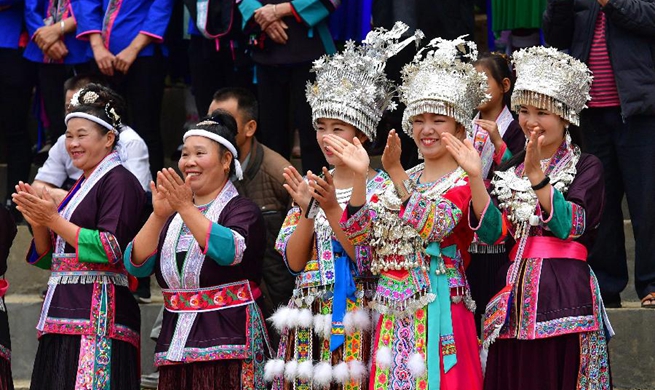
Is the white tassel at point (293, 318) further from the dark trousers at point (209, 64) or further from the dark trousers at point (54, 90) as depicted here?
the dark trousers at point (54, 90)

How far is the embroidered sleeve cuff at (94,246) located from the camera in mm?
5730

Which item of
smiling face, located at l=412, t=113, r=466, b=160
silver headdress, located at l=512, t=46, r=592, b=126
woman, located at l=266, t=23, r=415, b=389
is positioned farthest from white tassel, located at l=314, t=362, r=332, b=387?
silver headdress, located at l=512, t=46, r=592, b=126

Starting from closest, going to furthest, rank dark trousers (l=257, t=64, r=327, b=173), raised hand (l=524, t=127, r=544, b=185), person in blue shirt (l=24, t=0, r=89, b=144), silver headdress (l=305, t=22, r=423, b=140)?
raised hand (l=524, t=127, r=544, b=185) < silver headdress (l=305, t=22, r=423, b=140) < dark trousers (l=257, t=64, r=327, b=173) < person in blue shirt (l=24, t=0, r=89, b=144)

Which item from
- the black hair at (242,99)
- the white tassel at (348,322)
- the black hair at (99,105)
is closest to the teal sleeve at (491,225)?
the white tassel at (348,322)

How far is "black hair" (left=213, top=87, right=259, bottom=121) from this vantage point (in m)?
6.71

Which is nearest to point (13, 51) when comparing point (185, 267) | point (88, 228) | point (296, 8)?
point (296, 8)

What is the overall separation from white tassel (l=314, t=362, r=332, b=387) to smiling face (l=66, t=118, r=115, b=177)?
1595mm

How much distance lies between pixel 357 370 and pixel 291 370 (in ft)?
1.00

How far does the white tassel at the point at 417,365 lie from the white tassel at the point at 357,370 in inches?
11.6

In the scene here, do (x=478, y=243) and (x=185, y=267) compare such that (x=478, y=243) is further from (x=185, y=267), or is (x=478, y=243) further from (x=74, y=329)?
(x=74, y=329)

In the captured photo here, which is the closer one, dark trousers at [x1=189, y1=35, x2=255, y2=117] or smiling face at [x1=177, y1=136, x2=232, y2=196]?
smiling face at [x1=177, y1=136, x2=232, y2=196]

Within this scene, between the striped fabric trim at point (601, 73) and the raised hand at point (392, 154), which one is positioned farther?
the striped fabric trim at point (601, 73)

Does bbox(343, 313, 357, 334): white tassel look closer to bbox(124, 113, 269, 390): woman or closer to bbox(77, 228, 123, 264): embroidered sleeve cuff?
bbox(124, 113, 269, 390): woman

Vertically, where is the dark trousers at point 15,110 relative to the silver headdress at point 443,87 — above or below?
above
